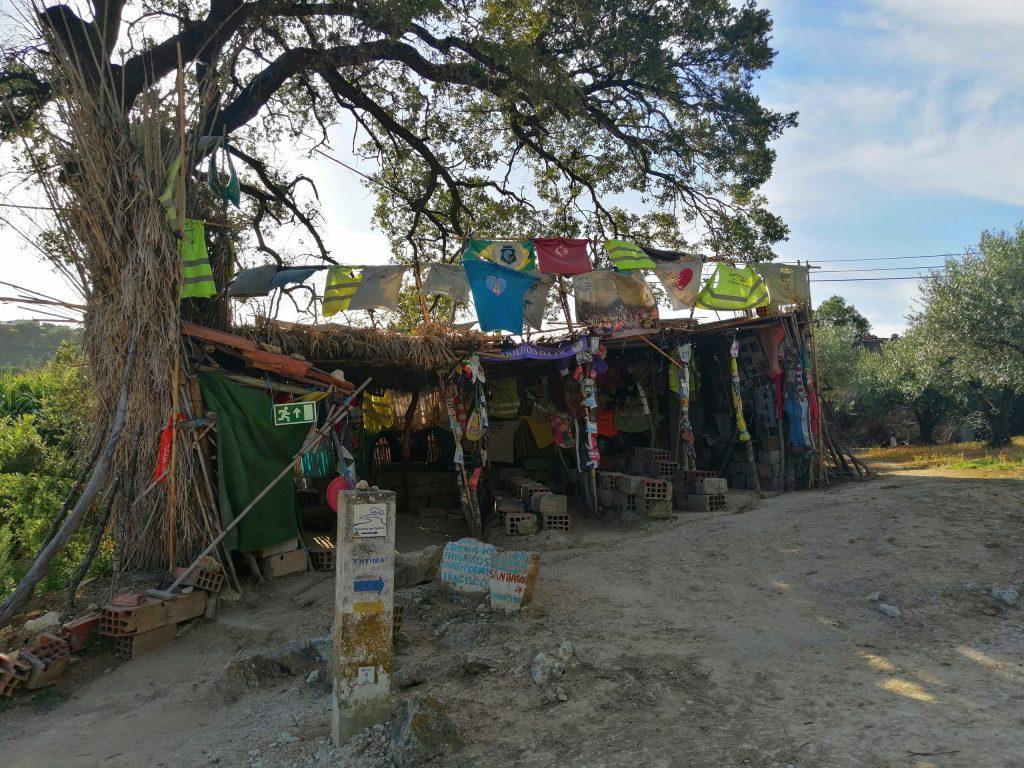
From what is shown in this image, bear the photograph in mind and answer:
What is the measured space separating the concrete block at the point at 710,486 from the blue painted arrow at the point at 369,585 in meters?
6.86

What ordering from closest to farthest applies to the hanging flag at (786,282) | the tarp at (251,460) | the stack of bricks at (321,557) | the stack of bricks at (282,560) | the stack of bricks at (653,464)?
the tarp at (251,460), the stack of bricks at (282,560), the stack of bricks at (321,557), the stack of bricks at (653,464), the hanging flag at (786,282)

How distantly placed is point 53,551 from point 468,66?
8133 mm

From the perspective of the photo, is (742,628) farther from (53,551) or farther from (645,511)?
(53,551)

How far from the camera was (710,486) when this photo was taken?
10.1 metres

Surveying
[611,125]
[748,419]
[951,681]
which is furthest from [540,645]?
[611,125]

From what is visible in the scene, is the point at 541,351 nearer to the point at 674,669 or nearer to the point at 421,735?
the point at 674,669

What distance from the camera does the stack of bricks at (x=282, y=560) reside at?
7938mm

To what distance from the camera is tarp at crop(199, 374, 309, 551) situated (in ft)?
25.0

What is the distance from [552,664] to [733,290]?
7.89 meters

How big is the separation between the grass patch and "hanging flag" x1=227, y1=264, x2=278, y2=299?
12005mm

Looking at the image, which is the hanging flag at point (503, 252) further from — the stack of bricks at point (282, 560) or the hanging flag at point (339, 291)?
the stack of bricks at point (282, 560)

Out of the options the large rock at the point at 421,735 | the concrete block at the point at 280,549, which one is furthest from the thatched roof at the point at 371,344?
the large rock at the point at 421,735

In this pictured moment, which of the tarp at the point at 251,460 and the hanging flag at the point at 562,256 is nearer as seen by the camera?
the tarp at the point at 251,460

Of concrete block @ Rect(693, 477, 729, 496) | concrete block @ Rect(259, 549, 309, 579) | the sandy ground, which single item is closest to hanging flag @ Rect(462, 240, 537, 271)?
concrete block @ Rect(693, 477, 729, 496)
